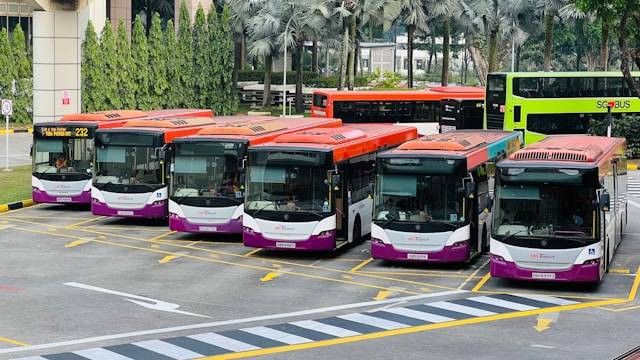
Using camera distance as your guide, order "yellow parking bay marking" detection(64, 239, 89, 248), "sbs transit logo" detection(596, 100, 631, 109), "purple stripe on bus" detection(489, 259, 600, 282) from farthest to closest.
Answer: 1. "sbs transit logo" detection(596, 100, 631, 109)
2. "yellow parking bay marking" detection(64, 239, 89, 248)
3. "purple stripe on bus" detection(489, 259, 600, 282)

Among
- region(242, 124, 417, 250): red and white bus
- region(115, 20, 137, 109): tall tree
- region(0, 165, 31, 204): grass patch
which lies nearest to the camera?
region(242, 124, 417, 250): red and white bus

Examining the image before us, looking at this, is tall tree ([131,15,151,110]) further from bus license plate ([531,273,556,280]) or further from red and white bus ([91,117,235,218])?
bus license plate ([531,273,556,280])

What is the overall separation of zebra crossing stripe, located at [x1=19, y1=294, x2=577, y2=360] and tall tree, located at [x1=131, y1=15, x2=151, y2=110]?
168 feet

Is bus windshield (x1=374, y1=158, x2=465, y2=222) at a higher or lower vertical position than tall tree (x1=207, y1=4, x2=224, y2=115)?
lower

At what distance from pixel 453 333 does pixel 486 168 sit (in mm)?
10574

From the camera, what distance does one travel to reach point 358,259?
32.2 meters

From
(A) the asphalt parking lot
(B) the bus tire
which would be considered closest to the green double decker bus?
(A) the asphalt parking lot

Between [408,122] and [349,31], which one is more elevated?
[349,31]

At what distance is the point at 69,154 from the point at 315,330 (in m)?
18.9

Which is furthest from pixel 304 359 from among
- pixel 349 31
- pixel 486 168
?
pixel 349 31

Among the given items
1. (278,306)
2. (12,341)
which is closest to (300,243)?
(278,306)

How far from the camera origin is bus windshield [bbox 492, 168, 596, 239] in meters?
27.2

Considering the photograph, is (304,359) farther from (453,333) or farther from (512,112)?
(512,112)

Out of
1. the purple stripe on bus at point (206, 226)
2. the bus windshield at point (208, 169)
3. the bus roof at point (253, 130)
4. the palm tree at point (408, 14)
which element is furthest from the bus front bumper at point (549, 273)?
the palm tree at point (408, 14)
